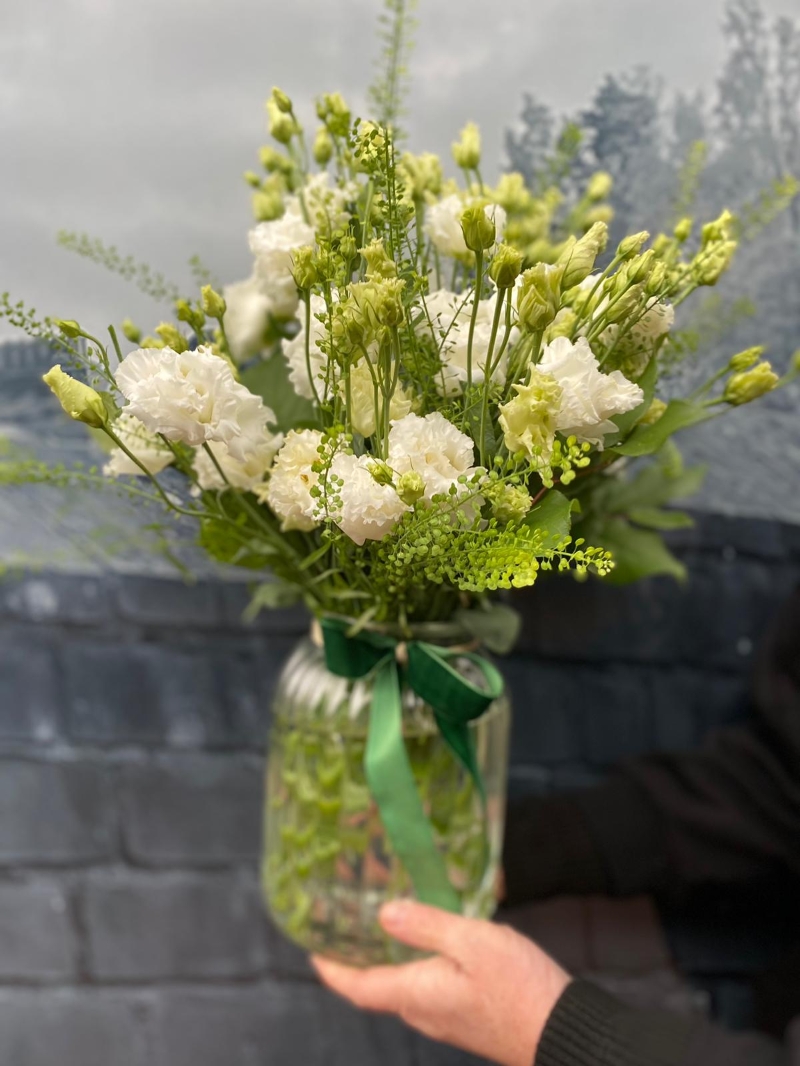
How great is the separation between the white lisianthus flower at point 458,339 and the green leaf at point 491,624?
19 centimetres

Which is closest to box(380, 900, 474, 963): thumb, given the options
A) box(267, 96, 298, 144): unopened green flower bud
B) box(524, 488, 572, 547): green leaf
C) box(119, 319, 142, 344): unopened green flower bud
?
box(524, 488, 572, 547): green leaf

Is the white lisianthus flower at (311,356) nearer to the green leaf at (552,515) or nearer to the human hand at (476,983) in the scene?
the green leaf at (552,515)

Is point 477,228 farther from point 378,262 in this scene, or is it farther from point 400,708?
point 400,708

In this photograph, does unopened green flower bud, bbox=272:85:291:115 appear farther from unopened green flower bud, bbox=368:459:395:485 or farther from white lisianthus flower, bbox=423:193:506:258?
unopened green flower bud, bbox=368:459:395:485

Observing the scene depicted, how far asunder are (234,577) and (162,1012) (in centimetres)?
48

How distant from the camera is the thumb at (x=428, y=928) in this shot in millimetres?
591

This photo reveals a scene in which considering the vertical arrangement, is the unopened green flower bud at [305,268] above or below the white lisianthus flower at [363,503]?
above

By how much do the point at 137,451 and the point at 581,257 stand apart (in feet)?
0.90

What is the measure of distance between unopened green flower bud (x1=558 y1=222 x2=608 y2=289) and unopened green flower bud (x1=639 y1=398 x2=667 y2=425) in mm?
95

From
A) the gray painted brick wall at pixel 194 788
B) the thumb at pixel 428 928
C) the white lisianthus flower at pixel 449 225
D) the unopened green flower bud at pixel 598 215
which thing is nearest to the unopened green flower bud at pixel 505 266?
the white lisianthus flower at pixel 449 225

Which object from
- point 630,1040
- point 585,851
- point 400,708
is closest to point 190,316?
point 400,708

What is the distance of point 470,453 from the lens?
0.41m

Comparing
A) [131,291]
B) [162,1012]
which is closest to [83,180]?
[131,291]

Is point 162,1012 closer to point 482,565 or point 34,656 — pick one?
point 34,656
